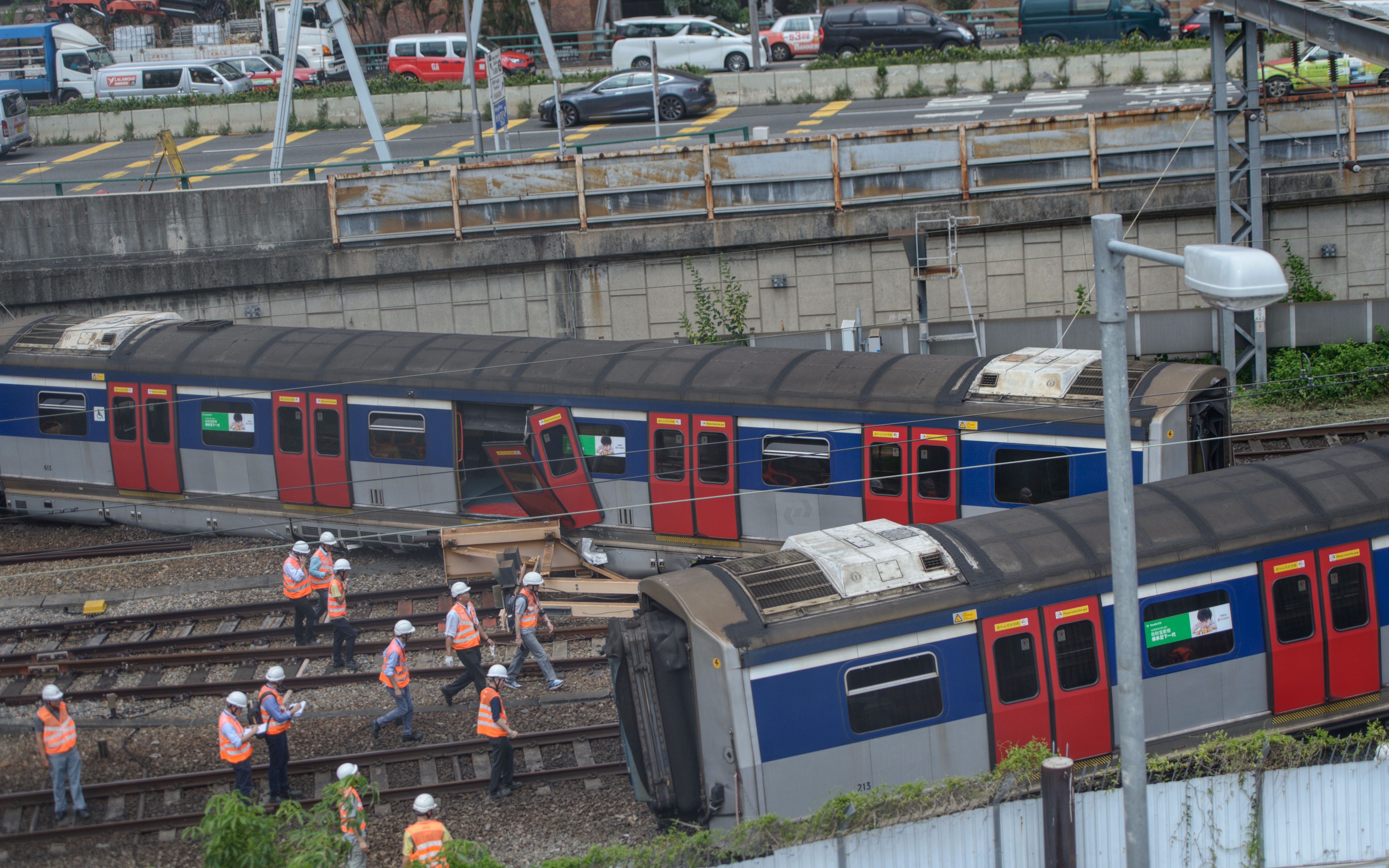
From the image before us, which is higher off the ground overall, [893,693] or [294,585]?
[893,693]

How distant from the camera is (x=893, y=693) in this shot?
978 centimetres

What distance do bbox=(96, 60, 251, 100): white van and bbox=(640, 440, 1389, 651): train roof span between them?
39090mm

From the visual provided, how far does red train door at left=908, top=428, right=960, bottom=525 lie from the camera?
14266 mm

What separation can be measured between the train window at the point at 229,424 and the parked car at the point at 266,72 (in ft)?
95.2

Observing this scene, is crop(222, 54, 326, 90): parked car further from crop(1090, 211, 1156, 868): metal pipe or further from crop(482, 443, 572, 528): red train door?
crop(1090, 211, 1156, 868): metal pipe

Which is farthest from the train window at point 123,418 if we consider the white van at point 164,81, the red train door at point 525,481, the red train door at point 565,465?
the white van at point 164,81

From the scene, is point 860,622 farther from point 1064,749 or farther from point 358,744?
point 358,744

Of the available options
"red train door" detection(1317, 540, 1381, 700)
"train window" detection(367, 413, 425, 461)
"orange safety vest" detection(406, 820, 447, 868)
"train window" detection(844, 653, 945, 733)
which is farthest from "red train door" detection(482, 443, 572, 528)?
"red train door" detection(1317, 540, 1381, 700)

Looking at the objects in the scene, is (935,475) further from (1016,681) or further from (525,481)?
(525,481)

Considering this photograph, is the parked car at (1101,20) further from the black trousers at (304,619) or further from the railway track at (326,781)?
the railway track at (326,781)

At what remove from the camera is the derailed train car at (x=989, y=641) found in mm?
9547

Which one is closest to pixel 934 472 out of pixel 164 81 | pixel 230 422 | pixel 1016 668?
pixel 1016 668

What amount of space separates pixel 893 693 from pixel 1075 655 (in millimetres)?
1588

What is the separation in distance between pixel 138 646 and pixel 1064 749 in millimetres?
10698
